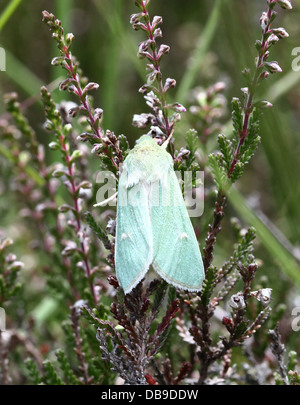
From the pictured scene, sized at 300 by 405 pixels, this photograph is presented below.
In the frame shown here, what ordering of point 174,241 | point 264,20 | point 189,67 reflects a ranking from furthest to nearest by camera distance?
point 189,67 → point 174,241 → point 264,20

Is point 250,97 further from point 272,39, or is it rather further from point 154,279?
point 154,279

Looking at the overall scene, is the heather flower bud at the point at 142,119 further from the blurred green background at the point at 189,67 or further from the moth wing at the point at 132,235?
the blurred green background at the point at 189,67

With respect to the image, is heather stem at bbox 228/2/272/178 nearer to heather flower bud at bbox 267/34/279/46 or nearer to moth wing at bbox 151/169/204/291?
heather flower bud at bbox 267/34/279/46

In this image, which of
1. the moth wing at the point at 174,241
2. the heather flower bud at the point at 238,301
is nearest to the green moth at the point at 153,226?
the moth wing at the point at 174,241

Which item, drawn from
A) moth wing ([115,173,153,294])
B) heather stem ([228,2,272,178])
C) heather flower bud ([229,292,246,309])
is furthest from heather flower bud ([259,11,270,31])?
heather flower bud ([229,292,246,309])

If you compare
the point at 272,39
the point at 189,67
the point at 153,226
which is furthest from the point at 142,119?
the point at 189,67

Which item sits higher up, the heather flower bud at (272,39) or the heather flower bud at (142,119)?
the heather flower bud at (272,39)
